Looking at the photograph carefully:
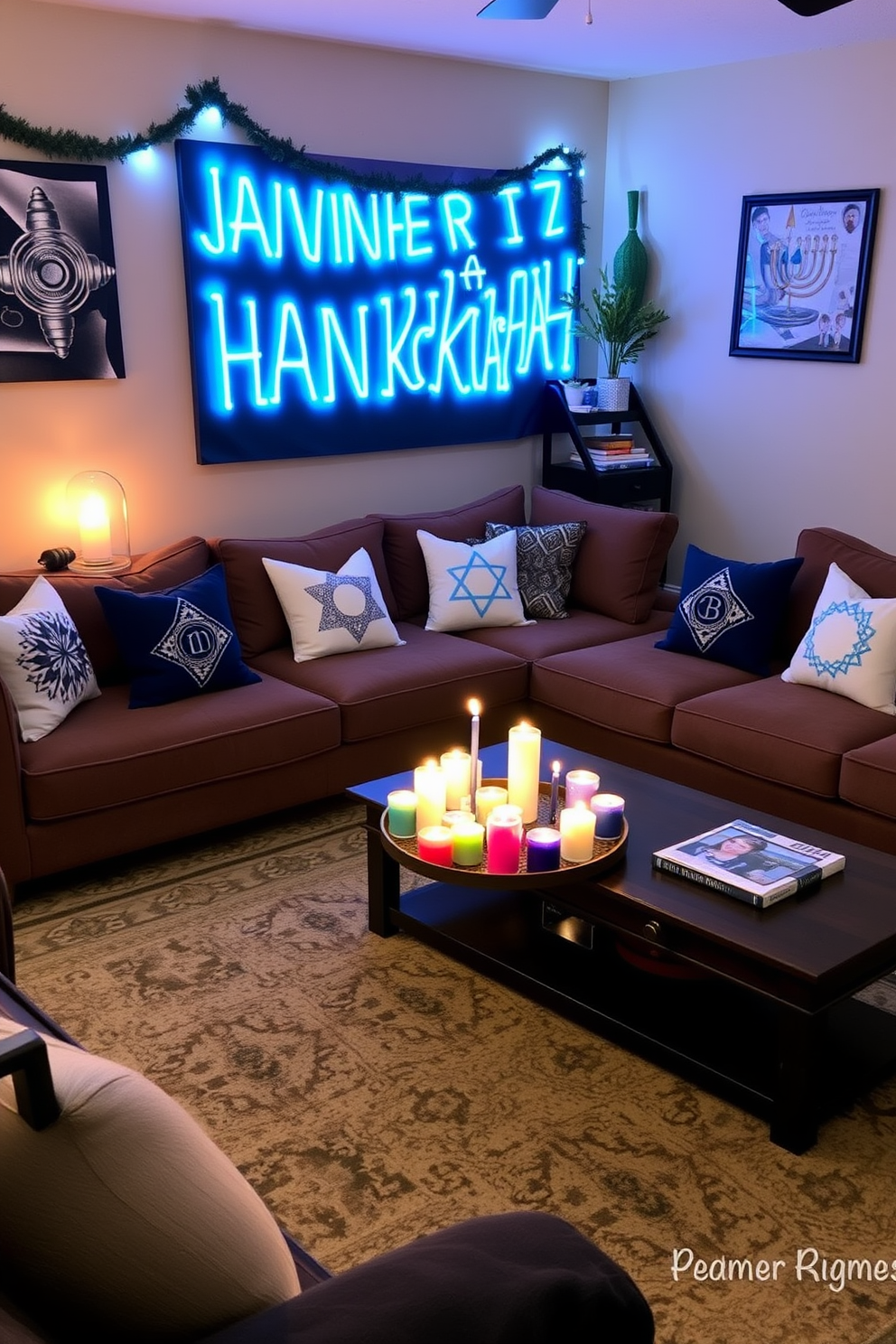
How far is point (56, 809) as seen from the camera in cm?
333

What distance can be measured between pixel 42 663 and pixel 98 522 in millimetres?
868

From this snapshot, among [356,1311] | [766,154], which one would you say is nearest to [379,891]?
[356,1311]

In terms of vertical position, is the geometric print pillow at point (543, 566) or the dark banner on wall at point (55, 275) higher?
the dark banner on wall at point (55, 275)

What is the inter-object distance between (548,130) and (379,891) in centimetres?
361

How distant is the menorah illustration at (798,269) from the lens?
4.71m

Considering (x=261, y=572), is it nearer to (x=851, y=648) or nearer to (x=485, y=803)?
(x=485, y=803)

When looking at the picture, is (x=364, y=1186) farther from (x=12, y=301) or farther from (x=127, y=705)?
(x=12, y=301)

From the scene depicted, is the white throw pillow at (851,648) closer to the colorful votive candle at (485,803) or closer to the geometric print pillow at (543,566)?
the geometric print pillow at (543,566)

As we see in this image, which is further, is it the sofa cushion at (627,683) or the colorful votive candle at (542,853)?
the sofa cushion at (627,683)

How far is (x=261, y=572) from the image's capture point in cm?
426

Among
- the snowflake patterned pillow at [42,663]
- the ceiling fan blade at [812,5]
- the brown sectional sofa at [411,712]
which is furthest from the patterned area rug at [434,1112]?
the ceiling fan blade at [812,5]

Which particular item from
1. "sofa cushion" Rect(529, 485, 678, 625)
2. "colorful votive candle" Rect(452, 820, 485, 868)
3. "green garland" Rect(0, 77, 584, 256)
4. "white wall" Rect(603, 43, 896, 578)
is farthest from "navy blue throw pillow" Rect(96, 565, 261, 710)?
"white wall" Rect(603, 43, 896, 578)

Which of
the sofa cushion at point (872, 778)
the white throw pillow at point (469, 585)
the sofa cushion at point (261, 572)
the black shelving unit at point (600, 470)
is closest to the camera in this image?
the sofa cushion at point (872, 778)

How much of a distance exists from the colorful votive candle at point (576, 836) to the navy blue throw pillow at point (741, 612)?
1598mm
